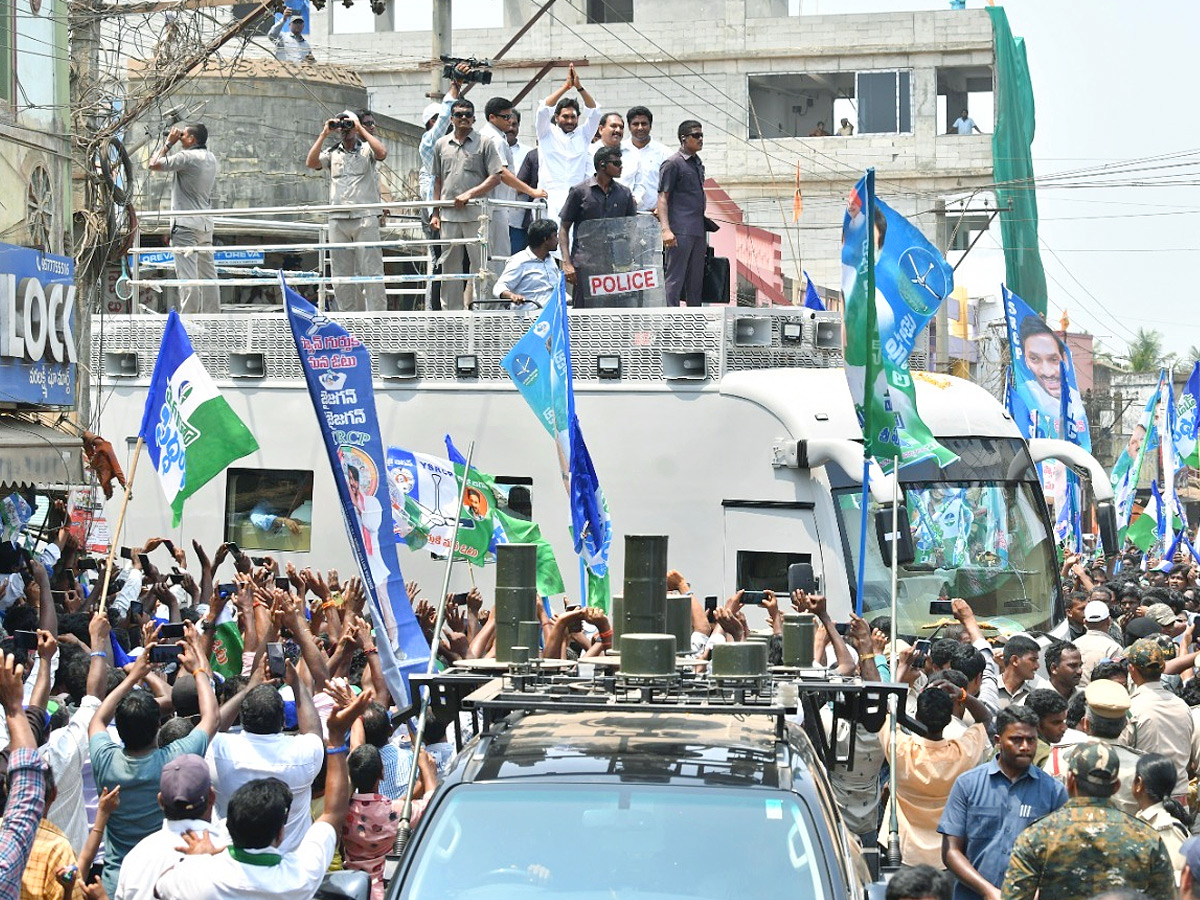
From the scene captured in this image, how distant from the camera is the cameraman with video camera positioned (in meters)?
15.6

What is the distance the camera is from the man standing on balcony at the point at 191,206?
1616 cm

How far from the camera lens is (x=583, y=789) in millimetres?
5426

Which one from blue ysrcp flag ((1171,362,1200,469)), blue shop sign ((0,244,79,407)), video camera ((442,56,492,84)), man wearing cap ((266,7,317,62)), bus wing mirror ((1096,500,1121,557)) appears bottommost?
bus wing mirror ((1096,500,1121,557))

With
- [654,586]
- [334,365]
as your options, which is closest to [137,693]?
[654,586]

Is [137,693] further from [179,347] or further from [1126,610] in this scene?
[1126,610]

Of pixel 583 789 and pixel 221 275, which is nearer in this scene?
pixel 583 789

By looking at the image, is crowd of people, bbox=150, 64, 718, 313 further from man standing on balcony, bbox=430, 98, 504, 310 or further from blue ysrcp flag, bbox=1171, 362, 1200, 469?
blue ysrcp flag, bbox=1171, 362, 1200, 469

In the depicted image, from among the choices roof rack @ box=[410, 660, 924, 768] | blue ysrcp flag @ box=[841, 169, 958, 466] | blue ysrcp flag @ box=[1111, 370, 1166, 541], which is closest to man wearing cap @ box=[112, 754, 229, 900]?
roof rack @ box=[410, 660, 924, 768]

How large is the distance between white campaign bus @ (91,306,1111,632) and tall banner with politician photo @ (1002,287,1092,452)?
287 inches

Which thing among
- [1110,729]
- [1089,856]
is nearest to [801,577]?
[1110,729]

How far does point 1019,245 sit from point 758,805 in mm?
33362

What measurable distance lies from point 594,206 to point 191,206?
4264mm

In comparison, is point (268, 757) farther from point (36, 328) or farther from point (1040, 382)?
point (1040, 382)

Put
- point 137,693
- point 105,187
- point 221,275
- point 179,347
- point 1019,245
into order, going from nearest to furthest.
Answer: point 137,693 < point 179,347 < point 105,187 < point 221,275 < point 1019,245
